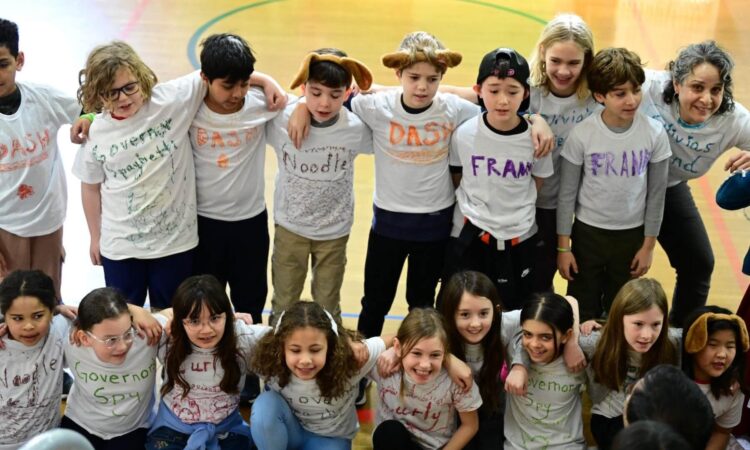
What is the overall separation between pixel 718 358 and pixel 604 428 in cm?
48

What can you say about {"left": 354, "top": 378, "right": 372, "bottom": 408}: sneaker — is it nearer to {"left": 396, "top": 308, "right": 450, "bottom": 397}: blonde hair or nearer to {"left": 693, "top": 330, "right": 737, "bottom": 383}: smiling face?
{"left": 396, "top": 308, "right": 450, "bottom": 397}: blonde hair

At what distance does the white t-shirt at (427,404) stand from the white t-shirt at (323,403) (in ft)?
0.26

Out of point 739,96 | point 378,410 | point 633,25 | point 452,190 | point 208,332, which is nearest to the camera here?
point 208,332

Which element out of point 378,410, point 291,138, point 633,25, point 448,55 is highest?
point 633,25

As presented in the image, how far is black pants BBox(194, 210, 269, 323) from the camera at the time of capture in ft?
12.1

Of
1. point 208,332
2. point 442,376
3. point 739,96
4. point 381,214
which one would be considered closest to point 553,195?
point 381,214

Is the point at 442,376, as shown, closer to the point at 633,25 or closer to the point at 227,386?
the point at 227,386

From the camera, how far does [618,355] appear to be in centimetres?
329

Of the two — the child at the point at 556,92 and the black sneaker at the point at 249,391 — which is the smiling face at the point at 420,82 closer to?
the child at the point at 556,92

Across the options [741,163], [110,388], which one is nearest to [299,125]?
[110,388]

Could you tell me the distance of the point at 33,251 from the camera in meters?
3.81

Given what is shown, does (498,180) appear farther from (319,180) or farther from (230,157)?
(230,157)

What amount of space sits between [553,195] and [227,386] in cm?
150

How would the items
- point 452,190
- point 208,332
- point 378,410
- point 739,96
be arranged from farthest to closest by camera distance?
point 739,96, point 452,190, point 378,410, point 208,332
